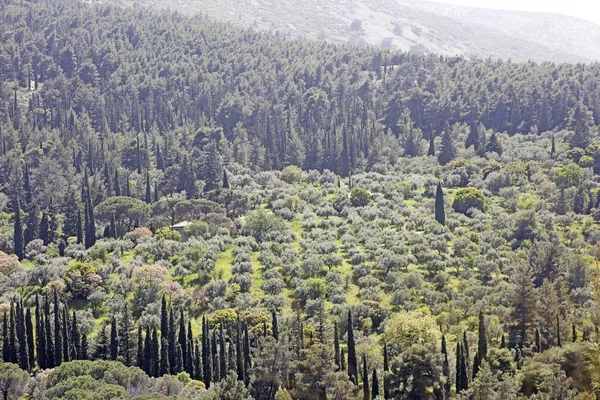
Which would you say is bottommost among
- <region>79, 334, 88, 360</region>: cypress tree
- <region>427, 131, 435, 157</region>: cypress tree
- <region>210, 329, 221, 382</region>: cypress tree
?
<region>79, 334, 88, 360</region>: cypress tree

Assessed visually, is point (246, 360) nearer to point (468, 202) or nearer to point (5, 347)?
point (5, 347)

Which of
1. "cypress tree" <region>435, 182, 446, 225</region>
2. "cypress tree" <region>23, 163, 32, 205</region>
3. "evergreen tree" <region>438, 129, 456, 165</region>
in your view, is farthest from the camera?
"evergreen tree" <region>438, 129, 456, 165</region>

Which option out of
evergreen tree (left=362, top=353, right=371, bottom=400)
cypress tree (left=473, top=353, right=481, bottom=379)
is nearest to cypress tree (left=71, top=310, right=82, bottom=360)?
evergreen tree (left=362, top=353, right=371, bottom=400)

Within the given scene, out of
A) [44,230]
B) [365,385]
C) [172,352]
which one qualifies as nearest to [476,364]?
[365,385]

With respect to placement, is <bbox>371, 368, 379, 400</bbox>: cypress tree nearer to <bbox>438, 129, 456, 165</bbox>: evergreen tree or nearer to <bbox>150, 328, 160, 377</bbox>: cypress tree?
<bbox>150, 328, 160, 377</bbox>: cypress tree

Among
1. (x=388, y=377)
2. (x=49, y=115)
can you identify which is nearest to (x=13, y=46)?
(x=49, y=115)

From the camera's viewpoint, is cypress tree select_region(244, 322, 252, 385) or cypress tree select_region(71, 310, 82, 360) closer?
cypress tree select_region(244, 322, 252, 385)

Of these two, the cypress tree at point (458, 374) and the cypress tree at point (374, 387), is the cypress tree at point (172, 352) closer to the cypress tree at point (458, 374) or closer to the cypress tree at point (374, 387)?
the cypress tree at point (374, 387)
